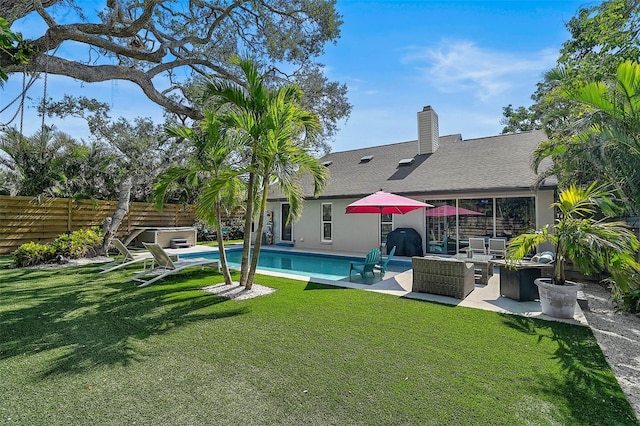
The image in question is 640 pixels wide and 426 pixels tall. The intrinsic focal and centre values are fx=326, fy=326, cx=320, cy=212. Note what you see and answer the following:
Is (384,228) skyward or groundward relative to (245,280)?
skyward

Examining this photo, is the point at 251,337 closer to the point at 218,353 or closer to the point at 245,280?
the point at 218,353

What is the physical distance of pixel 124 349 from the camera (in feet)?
15.4

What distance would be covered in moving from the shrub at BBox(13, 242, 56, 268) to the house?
9.57 metres

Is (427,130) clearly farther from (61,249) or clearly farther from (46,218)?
(46,218)

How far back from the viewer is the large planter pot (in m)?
6.05

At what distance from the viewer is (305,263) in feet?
48.3

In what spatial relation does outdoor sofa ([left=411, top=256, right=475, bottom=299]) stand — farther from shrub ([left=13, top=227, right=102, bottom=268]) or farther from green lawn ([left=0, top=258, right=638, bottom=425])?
shrub ([left=13, top=227, right=102, bottom=268])

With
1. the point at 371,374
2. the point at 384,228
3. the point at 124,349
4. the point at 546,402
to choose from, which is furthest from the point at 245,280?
the point at 384,228

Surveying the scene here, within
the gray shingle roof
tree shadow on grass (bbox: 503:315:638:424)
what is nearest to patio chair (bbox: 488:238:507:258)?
the gray shingle roof

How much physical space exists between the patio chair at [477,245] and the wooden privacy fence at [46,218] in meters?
17.8

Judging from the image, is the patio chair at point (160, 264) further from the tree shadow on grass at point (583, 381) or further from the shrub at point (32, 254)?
the tree shadow on grass at point (583, 381)

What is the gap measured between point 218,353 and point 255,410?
1552 mm

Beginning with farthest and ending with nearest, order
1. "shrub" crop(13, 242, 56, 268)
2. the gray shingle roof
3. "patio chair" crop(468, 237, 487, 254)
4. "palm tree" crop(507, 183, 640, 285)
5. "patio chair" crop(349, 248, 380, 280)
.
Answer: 1. the gray shingle roof
2. "patio chair" crop(468, 237, 487, 254)
3. "shrub" crop(13, 242, 56, 268)
4. "patio chair" crop(349, 248, 380, 280)
5. "palm tree" crop(507, 183, 640, 285)

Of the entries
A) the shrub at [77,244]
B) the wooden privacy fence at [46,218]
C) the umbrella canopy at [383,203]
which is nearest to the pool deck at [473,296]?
the umbrella canopy at [383,203]
